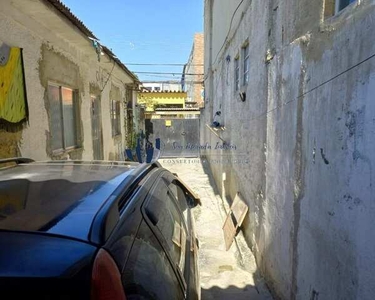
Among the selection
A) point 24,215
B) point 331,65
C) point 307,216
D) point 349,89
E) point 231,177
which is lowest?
point 231,177

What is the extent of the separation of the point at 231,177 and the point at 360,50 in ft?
16.9

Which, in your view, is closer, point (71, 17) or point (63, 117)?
point (71, 17)

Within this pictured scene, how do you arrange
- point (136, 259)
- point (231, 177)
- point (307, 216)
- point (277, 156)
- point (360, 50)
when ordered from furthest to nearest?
point (231, 177) → point (277, 156) → point (307, 216) → point (360, 50) → point (136, 259)

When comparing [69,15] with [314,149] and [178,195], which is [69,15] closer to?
[178,195]

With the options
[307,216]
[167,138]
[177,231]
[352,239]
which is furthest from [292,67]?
[167,138]

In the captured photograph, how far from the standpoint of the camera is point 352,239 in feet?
5.26

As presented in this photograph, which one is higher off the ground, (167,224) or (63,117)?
(63,117)

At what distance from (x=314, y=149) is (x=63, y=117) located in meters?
4.20

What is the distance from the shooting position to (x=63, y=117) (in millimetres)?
4863

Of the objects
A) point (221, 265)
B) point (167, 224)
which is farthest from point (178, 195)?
point (221, 265)

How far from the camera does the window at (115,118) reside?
8.59m

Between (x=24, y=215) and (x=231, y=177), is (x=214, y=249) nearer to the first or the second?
(x=231, y=177)

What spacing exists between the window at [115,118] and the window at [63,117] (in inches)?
122

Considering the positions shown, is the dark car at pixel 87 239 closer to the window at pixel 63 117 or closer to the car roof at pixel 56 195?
the car roof at pixel 56 195
